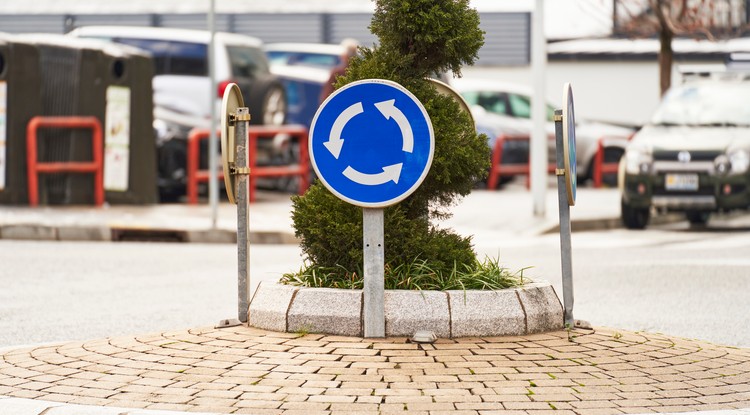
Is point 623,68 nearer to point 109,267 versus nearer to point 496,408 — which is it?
point 109,267

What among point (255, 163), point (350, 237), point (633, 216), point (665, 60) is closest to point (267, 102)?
point (255, 163)

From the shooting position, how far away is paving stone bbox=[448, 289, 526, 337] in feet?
22.2

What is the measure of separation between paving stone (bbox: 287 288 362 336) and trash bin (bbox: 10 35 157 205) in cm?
1050

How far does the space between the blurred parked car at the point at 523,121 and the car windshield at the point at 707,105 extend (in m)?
5.23

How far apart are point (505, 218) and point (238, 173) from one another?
977 cm

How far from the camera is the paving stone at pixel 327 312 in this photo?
6750 mm

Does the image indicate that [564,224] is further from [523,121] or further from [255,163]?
[523,121]

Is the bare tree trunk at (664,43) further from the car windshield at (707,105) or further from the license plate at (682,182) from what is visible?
the license plate at (682,182)

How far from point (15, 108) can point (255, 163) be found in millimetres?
3568

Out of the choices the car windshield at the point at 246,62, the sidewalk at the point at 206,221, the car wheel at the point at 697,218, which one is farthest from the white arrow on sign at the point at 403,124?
the car windshield at the point at 246,62

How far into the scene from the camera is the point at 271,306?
702 centimetres

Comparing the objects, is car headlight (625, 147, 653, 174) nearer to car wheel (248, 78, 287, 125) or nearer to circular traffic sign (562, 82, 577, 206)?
car wheel (248, 78, 287, 125)

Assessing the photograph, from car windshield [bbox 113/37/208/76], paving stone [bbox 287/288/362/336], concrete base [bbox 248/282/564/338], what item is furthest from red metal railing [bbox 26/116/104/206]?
paving stone [bbox 287/288/362/336]

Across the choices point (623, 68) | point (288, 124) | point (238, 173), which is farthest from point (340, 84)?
point (623, 68)
